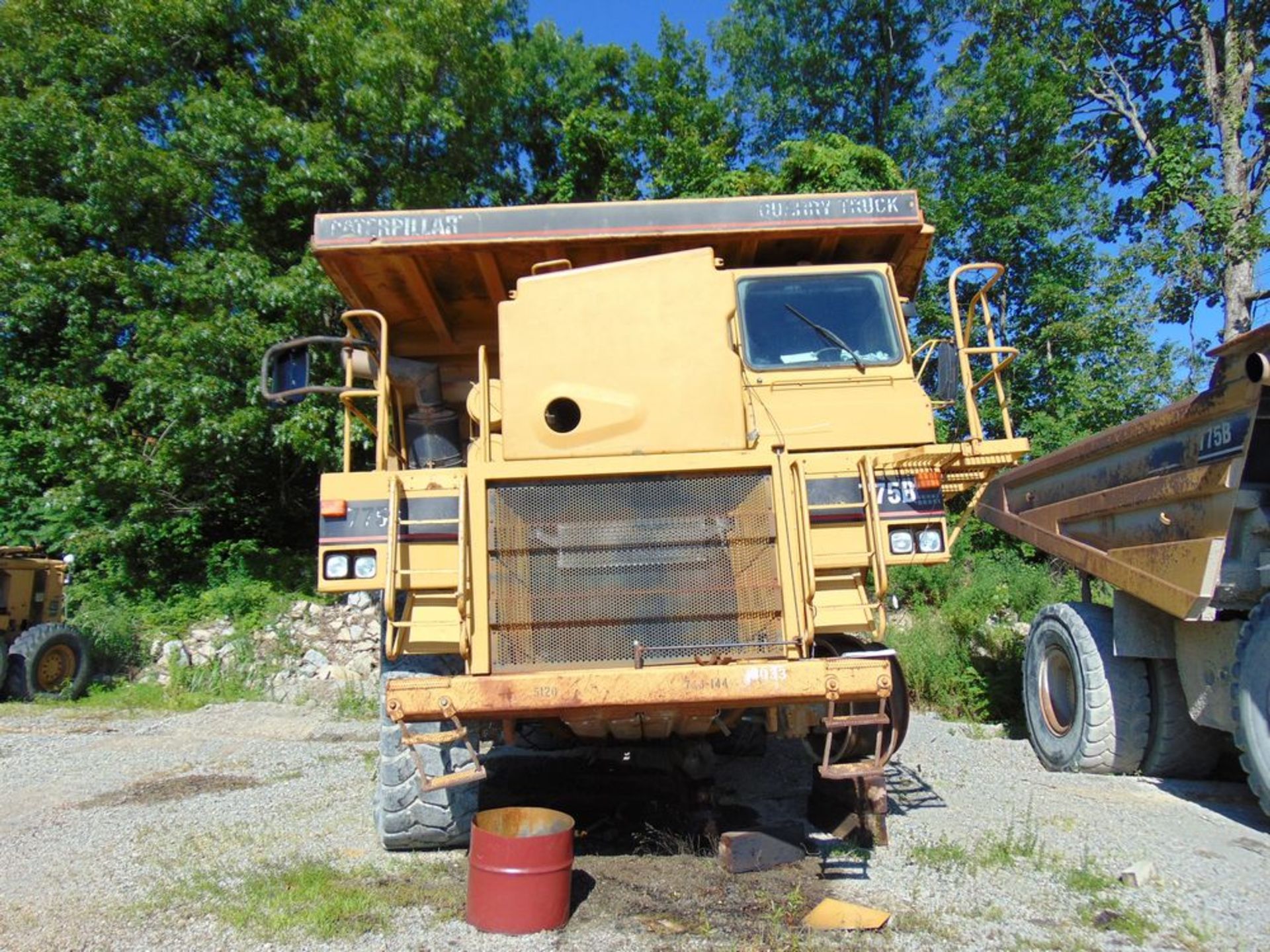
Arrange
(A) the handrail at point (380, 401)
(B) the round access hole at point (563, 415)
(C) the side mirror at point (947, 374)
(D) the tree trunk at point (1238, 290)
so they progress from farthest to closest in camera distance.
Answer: (D) the tree trunk at point (1238, 290)
(C) the side mirror at point (947, 374)
(A) the handrail at point (380, 401)
(B) the round access hole at point (563, 415)

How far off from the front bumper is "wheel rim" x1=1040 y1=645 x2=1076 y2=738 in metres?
4.03

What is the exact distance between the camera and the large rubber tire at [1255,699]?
192 inches

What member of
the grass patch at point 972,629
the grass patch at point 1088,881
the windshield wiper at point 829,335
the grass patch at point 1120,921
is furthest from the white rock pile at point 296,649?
the grass patch at point 1120,921

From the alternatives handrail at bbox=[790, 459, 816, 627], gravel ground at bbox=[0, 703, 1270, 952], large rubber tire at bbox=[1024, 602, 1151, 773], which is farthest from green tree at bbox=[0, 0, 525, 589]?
handrail at bbox=[790, 459, 816, 627]

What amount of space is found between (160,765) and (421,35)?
37.4 ft

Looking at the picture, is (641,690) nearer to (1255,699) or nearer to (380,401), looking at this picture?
(380,401)

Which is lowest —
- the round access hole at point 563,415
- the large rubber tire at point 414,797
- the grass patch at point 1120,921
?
the grass patch at point 1120,921

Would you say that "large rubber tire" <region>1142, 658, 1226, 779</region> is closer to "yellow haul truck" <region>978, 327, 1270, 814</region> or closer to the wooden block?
"yellow haul truck" <region>978, 327, 1270, 814</region>

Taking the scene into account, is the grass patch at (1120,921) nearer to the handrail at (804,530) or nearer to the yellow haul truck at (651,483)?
the yellow haul truck at (651,483)

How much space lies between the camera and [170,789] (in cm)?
671

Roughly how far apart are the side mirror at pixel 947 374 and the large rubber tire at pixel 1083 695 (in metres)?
2.83

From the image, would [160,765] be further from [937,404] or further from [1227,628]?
[1227,628]

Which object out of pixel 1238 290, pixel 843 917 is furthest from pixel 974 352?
pixel 1238 290

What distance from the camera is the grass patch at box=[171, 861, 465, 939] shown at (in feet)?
12.6
